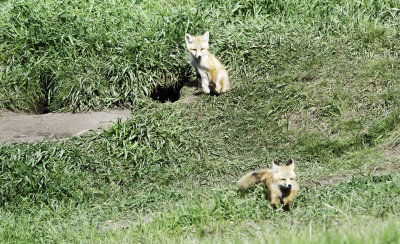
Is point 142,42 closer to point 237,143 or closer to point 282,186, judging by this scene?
point 237,143

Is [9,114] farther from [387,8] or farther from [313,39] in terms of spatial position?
[387,8]

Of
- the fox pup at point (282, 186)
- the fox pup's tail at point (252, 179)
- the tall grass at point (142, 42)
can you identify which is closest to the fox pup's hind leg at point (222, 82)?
the tall grass at point (142, 42)

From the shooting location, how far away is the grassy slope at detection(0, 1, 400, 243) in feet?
18.8

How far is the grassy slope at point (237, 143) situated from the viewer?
5.74 meters

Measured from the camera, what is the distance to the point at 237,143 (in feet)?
25.9

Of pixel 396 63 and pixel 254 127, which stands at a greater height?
pixel 396 63

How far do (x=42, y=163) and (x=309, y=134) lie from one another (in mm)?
3406

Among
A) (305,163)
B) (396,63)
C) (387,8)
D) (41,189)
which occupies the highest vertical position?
(387,8)

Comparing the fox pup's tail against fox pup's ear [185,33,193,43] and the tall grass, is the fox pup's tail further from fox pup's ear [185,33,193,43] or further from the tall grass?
fox pup's ear [185,33,193,43]

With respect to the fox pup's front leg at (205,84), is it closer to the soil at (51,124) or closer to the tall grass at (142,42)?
the tall grass at (142,42)

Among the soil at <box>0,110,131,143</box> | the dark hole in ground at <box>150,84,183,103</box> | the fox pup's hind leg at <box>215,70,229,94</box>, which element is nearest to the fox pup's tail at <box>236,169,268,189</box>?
the soil at <box>0,110,131,143</box>

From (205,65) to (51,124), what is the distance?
2.33 metres

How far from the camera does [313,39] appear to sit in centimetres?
920

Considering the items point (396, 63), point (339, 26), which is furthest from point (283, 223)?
point (339, 26)
